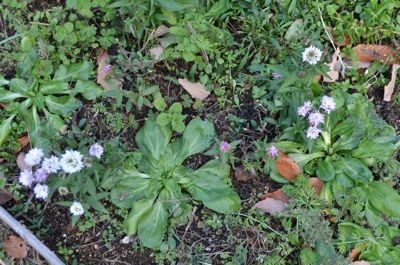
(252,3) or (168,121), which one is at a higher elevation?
(252,3)

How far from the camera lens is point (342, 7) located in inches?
137

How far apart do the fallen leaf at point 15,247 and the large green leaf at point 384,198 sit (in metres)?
1.77

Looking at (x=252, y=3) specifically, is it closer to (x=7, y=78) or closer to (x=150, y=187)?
(x=150, y=187)

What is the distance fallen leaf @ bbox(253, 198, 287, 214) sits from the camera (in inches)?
126

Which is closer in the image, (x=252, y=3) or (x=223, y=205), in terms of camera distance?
(x=223, y=205)

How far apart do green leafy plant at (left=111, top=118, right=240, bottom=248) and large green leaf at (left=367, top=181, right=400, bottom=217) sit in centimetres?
69

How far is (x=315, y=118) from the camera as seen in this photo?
10.1 feet

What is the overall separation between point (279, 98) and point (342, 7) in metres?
0.67

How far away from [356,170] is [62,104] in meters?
1.54

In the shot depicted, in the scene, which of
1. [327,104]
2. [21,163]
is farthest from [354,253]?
[21,163]

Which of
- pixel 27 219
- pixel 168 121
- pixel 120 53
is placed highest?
pixel 120 53

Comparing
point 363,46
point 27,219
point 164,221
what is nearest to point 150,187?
point 164,221

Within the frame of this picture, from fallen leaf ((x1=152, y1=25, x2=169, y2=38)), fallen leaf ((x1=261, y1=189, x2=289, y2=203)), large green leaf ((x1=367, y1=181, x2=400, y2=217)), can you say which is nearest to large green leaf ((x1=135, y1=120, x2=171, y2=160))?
fallen leaf ((x1=152, y1=25, x2=169, y2=38))

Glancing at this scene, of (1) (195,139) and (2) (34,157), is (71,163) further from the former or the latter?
(1) (195,139)
